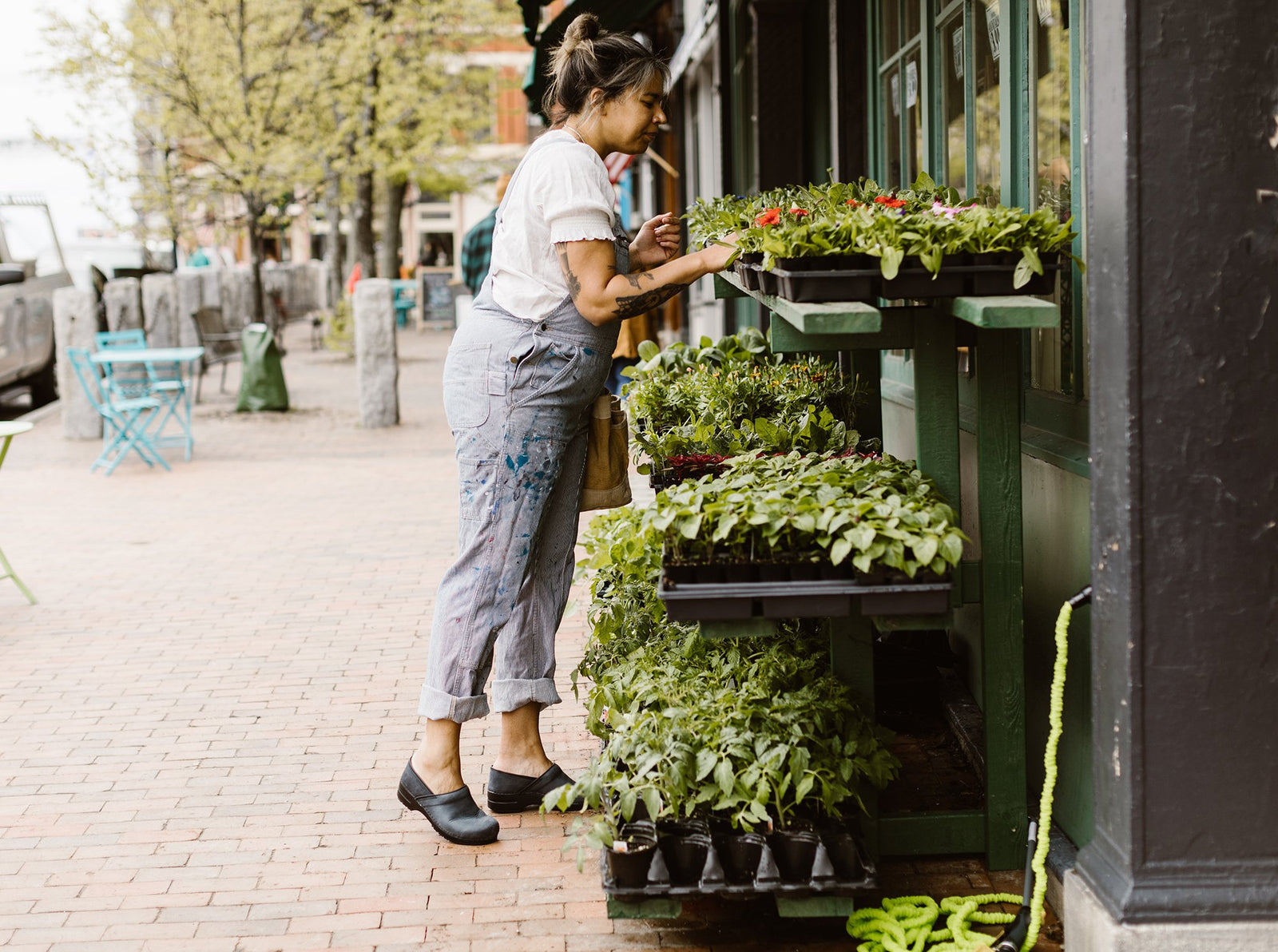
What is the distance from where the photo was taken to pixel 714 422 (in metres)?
4.69

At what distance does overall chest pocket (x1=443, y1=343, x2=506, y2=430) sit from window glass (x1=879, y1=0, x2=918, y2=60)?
2.88m

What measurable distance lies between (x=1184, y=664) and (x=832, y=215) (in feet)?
4.19

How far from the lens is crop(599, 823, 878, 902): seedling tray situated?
9.72ft

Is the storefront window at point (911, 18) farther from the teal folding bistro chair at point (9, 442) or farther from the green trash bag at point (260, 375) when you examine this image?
the green trash bag at point (260, 375)

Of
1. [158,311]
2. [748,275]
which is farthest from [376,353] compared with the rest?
[748,275]

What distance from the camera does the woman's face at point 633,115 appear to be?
3.55m

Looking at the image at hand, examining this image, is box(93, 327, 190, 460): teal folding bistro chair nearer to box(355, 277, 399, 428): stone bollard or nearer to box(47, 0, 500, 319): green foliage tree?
box(355, 277, 399, 428): stone bollard

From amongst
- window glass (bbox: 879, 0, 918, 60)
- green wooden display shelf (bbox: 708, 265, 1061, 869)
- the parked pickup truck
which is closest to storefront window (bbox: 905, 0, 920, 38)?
window glass (bbox: 879, 0, 918, 60)

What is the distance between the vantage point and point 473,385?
11.7 ft

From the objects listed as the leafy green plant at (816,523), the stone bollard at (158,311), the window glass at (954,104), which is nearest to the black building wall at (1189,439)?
the leafy green plant at (816,523)

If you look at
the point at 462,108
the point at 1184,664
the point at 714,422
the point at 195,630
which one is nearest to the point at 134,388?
the point at 195,630

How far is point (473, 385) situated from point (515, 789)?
116 centimetres

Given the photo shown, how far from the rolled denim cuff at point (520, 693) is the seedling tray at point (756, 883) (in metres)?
0.95

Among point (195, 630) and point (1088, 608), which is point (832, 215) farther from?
point (195, 630)
